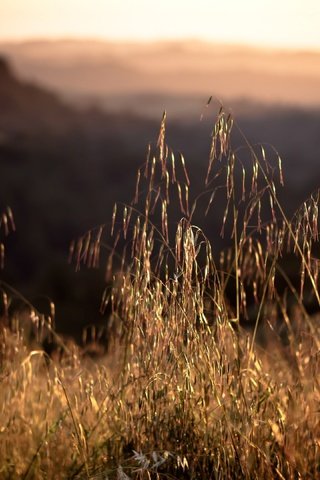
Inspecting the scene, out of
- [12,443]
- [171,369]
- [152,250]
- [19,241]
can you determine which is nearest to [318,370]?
[171,369]

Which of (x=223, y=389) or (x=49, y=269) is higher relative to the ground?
(x=49, y=269)

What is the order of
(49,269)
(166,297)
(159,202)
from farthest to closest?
(49,269), (159,202), (166,297)

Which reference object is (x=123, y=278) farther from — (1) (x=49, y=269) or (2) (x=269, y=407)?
(1) (x=49, y=269)

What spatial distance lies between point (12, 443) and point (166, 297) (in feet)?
3.14

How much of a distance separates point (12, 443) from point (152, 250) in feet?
3.14

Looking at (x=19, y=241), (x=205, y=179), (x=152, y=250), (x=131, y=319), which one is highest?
(x=19, y=241)

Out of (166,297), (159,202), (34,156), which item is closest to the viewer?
(166,297)

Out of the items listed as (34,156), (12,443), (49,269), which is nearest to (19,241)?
(34,156)

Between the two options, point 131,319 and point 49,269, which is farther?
point 49,269

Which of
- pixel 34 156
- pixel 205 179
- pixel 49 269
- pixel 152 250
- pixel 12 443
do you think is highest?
pixel 34 156

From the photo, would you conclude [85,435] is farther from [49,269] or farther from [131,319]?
[49,269]

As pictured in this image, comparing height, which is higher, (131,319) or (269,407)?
(131,319)

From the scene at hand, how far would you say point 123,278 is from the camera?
254cm

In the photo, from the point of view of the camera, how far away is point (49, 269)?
91.1ft
